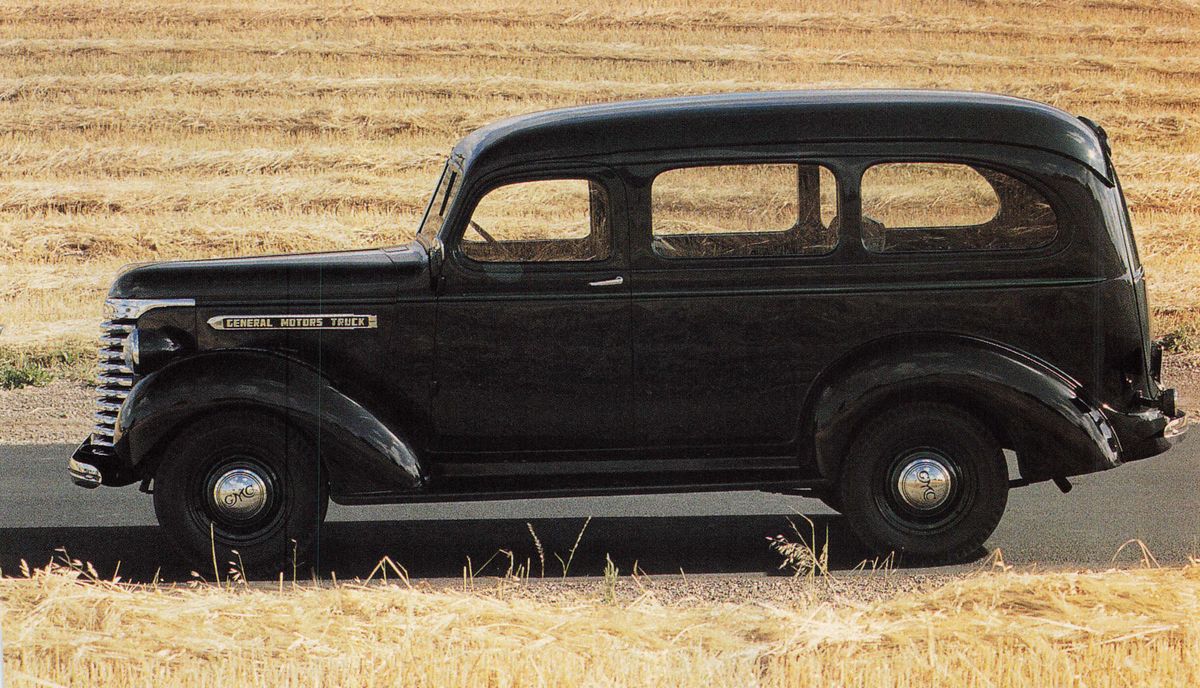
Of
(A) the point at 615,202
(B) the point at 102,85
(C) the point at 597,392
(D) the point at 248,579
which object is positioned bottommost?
(D) the point at 248,579

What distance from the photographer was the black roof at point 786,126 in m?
6.73

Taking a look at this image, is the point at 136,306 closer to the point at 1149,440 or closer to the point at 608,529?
the point at 608,529

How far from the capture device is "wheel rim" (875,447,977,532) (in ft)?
22.1

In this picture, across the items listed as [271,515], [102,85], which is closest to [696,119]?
[271,515]

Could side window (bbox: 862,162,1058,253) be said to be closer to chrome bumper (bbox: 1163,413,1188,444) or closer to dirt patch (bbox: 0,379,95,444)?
chrome bumper (bbox: 1163,413,1188,444)

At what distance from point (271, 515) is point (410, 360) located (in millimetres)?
888

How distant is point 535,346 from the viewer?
6656mm

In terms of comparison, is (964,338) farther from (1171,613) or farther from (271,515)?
(271,515)

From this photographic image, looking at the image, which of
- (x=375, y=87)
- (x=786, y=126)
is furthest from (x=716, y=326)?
(x=375, y=87)

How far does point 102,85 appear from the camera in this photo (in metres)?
21.5

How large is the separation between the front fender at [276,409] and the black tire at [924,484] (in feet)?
6.32

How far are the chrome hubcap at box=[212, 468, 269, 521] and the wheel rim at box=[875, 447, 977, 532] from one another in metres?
2.66

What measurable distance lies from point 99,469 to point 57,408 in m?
4.00

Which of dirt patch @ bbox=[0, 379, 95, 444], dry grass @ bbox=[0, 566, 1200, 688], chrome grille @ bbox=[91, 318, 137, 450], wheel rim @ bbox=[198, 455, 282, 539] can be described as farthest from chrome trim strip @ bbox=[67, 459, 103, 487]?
dirt patch @ bbox=[0, 379, 95, 444]
